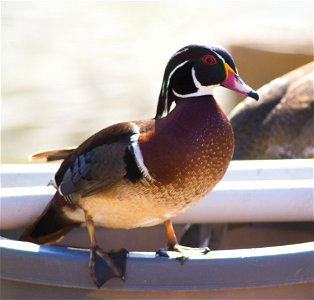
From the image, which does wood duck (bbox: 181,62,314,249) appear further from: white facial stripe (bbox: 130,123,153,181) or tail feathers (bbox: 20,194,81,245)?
white facial stripe (bbox: 130,123,153,181)

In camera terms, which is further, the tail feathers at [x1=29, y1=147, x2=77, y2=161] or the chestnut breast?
the tail feathers at [x1=29, y1=147, x2=77, y2=161]

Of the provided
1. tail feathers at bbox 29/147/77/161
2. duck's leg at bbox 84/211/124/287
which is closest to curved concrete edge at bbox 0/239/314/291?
duck's leg at bbox 84/211/124/287

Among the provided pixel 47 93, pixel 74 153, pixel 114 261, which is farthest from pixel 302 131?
pixel 47 93

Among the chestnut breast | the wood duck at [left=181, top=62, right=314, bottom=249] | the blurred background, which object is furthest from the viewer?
the blurred background

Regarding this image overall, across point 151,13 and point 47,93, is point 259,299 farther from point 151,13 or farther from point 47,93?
point 151,13

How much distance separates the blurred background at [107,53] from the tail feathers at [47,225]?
264 cm

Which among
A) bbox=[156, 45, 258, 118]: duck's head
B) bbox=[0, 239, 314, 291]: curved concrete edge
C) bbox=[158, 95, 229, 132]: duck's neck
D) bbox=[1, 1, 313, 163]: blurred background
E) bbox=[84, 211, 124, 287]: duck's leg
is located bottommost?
bbox=[1, 1, 313, 163]: blurred background

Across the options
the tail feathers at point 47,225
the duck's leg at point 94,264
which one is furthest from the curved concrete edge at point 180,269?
the tail feathers at point 47,225

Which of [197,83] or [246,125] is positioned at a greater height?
[197,83]

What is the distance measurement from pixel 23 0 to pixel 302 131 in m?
4.92

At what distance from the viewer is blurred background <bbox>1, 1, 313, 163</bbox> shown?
17.2ft

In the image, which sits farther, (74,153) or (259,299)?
(74,153)

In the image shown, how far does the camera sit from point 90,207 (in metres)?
1.84

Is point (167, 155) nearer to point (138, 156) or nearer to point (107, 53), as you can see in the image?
point (138, 156)
